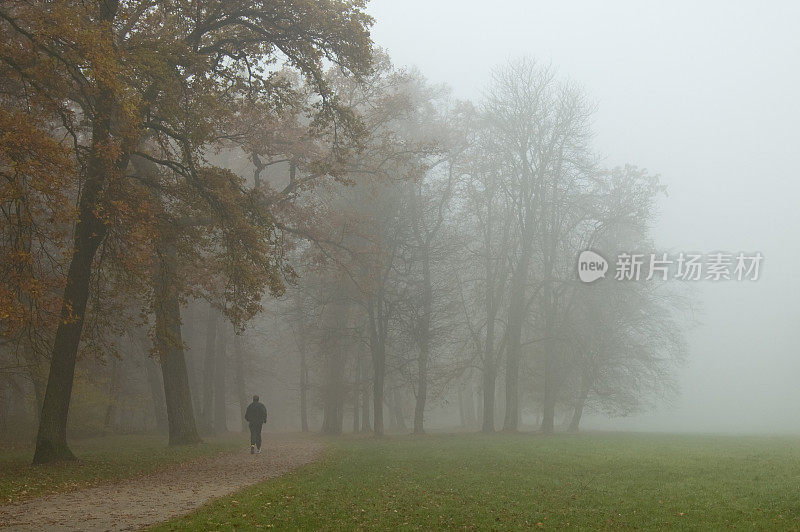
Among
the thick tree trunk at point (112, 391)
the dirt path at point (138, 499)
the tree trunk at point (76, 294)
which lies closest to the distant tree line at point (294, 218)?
the tree trunk at point (76, 294)

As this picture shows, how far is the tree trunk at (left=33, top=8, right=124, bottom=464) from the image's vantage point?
15.1 meters

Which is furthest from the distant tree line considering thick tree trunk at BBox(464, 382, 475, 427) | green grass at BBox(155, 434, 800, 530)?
thick tree trunk at BBox(464, 382, 475, 427)

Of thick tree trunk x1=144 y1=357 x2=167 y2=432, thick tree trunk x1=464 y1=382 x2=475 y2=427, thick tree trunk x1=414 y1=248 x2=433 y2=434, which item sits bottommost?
thick tree trunk x1=464 y1=382 x2=475 y2=427

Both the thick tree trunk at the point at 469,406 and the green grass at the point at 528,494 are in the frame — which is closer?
the green grass at the point at 528,494

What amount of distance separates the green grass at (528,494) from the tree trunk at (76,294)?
5.78 m

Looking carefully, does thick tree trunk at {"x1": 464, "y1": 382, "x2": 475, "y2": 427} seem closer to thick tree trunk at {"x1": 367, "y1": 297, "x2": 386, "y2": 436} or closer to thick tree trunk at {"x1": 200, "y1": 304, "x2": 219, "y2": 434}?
thick tree trunk at {"x1": 367, "y1": 297, "x2": 386, "y2": 436}

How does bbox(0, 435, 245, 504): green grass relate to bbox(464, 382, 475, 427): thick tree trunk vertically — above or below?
above

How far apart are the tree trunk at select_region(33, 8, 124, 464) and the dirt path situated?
9.01 ft

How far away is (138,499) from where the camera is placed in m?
11.6

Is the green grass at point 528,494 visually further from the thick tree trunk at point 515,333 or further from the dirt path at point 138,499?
the thick tree trunk at point 515,333

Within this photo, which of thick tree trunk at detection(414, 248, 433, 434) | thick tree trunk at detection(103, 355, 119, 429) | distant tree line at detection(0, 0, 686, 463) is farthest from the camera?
thick tree trunk at detection(103, 355, 119, 429)

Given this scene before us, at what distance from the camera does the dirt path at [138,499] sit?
9398mm

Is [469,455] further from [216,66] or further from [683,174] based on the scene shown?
[683,174]

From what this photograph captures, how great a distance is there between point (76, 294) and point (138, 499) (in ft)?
21.6
